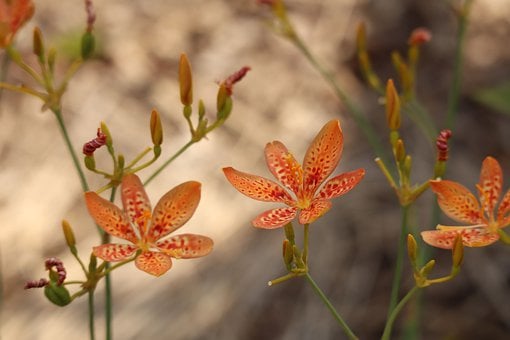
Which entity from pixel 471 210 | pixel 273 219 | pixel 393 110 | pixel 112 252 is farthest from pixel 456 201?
pixel 112 252

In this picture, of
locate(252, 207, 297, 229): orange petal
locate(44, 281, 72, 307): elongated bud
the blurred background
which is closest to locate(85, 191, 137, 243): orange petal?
locate(44, 281, 72, 307): elongated bud

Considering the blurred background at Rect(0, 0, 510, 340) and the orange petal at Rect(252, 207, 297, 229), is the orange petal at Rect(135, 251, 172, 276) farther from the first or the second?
the blurred background at Rect(0, 0, 510, 340)

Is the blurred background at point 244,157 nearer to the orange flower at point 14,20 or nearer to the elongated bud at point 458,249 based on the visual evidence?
the elongated bud at point 458,249

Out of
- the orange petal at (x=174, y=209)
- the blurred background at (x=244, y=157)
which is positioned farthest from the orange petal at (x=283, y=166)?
the blurred background at (x=244, y=157)

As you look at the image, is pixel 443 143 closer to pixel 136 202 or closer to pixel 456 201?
pixel 456 201

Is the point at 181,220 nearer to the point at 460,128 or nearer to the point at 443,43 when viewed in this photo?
the point at 460,128

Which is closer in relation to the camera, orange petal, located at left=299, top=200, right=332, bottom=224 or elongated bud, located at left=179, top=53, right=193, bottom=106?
orange petal, located at left=299, top=200, right=332, bottom=224
